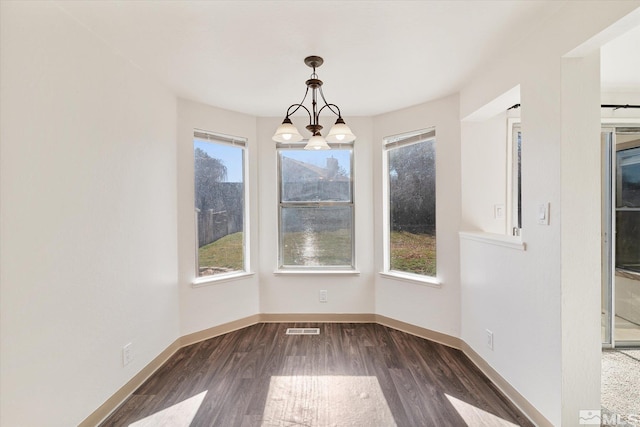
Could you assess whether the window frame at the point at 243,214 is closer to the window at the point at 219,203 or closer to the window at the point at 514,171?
the window at the point at 219,203

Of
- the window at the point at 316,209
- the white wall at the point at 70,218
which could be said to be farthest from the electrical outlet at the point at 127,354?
the window at the point at 316,209

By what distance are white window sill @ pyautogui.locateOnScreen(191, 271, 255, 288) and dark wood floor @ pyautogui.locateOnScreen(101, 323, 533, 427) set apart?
584mm

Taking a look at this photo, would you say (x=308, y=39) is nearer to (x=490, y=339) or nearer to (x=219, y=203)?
(x=219, y=203)

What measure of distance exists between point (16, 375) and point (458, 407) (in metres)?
2.49

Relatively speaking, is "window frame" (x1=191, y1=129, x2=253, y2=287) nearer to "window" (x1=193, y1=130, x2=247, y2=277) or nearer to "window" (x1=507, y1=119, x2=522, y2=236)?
"window" (x1=193, y1=130, x2=247, y2=277)

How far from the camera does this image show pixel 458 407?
1936 millimetres

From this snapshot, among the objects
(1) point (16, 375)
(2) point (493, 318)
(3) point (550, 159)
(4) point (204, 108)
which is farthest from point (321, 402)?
(4) point (204, 108)

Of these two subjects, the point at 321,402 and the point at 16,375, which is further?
the point at 321,402

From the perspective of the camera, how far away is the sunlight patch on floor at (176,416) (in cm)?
182

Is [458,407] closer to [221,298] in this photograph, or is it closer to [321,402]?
[321,402]

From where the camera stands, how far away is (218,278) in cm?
312

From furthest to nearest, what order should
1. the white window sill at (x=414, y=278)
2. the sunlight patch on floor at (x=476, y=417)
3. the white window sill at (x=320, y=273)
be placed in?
the white window sill at (x=320, y=273), the white window sill at (x=414, y=278), the sunlight patch on floor at (x=476, y=417)

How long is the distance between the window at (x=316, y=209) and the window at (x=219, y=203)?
0.48m

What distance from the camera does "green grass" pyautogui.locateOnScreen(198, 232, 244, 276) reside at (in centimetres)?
311
